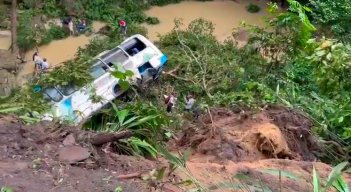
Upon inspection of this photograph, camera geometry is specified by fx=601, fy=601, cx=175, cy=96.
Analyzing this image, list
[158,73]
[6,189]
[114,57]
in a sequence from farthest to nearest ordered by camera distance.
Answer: [158,73]
[114,57]
[6,189]

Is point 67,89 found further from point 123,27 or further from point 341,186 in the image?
point 341,186

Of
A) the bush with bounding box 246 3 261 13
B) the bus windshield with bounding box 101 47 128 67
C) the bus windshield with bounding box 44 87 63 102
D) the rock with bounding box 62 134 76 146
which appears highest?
the rock with bounding box 62 134 76 146

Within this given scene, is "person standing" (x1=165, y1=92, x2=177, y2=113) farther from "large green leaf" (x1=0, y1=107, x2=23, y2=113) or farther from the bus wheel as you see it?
"large green leaf" (x1=0, y1=107, x2=23, y2=113)

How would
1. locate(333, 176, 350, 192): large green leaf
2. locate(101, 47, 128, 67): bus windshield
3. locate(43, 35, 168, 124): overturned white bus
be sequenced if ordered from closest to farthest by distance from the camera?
1. locate(333, 176, 350, 192): large green leaf
2. locate(43, 35, 168, 124): overturned white bus
3. locate(101, 47, 128, 67): bus windshield

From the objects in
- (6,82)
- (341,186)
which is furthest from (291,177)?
(6,82)

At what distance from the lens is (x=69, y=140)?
441cm

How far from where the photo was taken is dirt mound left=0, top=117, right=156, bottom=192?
12.4 feet

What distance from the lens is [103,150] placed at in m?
4.45

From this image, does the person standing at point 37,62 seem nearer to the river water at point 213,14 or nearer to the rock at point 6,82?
the rock at point 6,82

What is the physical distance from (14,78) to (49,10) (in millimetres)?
3377

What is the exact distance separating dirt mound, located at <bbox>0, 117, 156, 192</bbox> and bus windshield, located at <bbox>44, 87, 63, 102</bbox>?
14.8 feet

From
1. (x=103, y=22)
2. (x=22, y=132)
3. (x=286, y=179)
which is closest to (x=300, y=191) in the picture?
(x=286, y=179)

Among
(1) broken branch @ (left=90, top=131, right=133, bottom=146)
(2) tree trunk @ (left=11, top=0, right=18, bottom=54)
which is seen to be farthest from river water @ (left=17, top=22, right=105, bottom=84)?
(1) broken branch @ (left=90, top=131, right=133, bottom=146)

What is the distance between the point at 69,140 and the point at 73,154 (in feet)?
0.78
